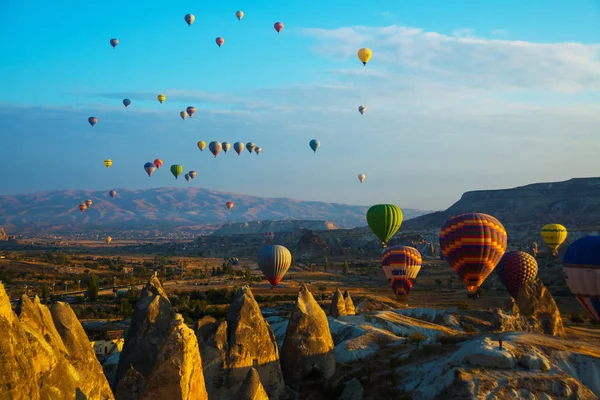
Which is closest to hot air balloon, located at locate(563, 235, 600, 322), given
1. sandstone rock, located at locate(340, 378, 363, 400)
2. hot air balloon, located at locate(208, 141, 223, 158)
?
sandstone rock, located at locate(340, 378, 363, 400)

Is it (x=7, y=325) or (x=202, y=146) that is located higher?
(x=202, y=146)

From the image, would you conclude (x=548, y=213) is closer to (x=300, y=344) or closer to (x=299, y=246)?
(x=299, y=246)

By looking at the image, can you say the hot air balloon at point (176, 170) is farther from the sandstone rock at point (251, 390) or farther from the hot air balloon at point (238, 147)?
the sandstone rock at point (251, 390)

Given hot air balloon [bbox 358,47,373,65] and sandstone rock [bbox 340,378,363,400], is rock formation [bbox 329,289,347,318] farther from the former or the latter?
hot air balloon [bbox 358,47,373,65]

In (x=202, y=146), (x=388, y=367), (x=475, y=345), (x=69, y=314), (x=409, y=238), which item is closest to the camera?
(x=69, y=314)

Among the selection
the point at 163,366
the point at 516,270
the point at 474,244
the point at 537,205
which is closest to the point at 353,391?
the point at 163,366

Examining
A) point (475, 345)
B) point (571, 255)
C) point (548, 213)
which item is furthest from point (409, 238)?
point (475, 345)

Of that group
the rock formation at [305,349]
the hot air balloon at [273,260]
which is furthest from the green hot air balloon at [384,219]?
the rock formation at [305,349]
